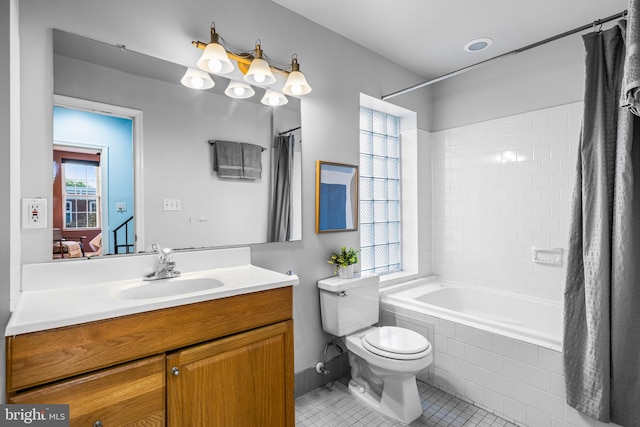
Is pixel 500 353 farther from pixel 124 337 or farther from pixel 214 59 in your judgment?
pixel 214 59

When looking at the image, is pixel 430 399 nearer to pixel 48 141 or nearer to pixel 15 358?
pixel 15 358

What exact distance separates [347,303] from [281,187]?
89cm

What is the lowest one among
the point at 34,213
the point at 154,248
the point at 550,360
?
the point at 550,360

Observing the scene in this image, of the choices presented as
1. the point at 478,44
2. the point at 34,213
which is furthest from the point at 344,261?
the point at 478,44

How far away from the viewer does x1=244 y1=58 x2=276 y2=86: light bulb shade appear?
1834 millimetres

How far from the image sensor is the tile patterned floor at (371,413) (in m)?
1.93

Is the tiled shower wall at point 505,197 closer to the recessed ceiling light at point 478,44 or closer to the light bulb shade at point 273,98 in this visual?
the recessed ceiling light at point 478,44

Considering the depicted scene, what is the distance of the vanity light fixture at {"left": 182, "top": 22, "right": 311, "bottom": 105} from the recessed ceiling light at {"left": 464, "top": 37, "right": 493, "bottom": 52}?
1469mm

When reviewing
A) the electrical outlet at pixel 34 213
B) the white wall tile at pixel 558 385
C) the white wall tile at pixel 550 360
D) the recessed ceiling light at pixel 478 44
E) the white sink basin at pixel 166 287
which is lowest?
the white wall tile at pixel 558 385

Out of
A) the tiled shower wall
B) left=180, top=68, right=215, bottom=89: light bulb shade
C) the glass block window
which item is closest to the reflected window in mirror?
left=180, top=68, right=215, bottom=89: light bulb shade

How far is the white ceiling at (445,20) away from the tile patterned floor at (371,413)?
8.41ft

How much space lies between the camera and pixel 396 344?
2.00 m

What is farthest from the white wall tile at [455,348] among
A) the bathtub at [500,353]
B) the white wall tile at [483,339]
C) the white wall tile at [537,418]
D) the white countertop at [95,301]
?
the white countertop at [95,301]

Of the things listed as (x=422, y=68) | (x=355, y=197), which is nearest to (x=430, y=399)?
(x=355, y=197)
